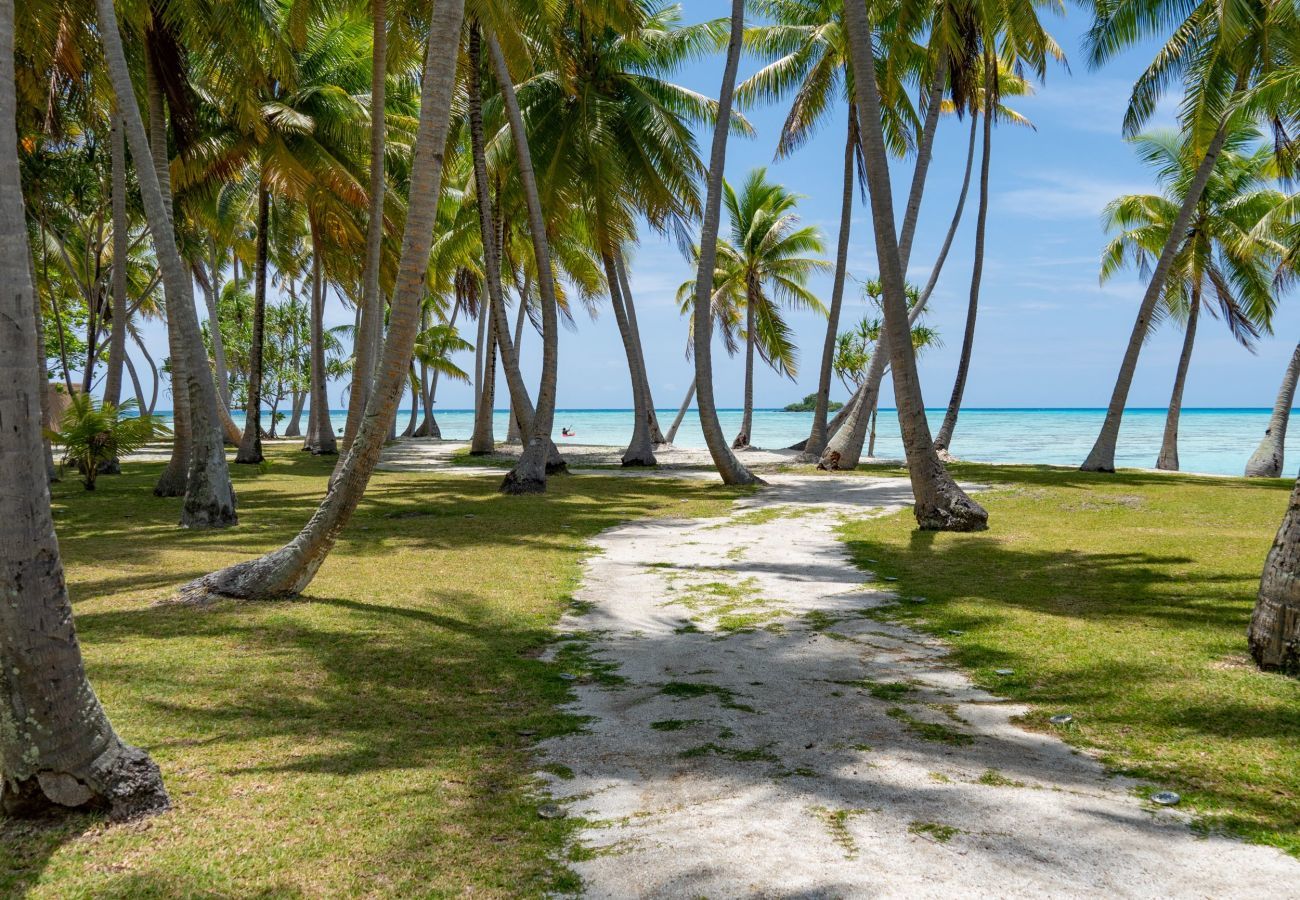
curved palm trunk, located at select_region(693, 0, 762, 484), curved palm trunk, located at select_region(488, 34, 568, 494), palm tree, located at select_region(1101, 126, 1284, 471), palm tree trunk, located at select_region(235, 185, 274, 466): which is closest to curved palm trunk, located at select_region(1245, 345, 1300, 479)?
palm tree, located at select_region(1101, 126, 1284, 471)

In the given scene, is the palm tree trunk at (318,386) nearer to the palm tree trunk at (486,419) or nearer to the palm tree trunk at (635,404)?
the palm tree trunk at (486,419)

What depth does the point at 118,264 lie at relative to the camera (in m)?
16.6

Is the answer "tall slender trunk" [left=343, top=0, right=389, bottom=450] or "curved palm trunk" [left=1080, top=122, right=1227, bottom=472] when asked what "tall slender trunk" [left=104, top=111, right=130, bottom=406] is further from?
"curved palm trunk" [left=1080, top=122, right=1227, bottom=472]

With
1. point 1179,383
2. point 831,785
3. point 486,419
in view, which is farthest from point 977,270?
point 831,785

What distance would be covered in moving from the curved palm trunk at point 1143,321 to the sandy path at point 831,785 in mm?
16028

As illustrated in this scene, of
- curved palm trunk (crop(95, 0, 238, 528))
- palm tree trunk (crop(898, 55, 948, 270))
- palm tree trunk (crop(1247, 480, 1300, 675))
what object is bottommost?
palm tree trunk (crop(1247, 480, 1300, 675))

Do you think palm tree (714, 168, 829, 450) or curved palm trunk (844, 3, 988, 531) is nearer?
curved palm trunk (844, 3, 988, 531)

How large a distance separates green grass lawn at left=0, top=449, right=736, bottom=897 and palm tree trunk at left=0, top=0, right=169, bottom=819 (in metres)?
0.13

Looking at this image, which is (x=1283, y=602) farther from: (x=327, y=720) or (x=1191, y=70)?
(x=1191, y=70)

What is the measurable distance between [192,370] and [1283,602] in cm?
1177

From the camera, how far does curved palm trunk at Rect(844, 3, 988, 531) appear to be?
38.8ft

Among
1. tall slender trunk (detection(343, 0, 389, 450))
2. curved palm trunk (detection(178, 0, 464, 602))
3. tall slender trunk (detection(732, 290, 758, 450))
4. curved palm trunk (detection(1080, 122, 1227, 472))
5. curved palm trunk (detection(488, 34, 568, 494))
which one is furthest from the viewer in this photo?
tall slender trunk (detection(732, 290, 758, 450))

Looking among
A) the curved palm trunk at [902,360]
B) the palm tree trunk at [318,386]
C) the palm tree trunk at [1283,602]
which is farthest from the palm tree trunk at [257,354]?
the palm tree trunk at [1283,602]

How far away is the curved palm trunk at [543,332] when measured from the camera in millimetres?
16500
